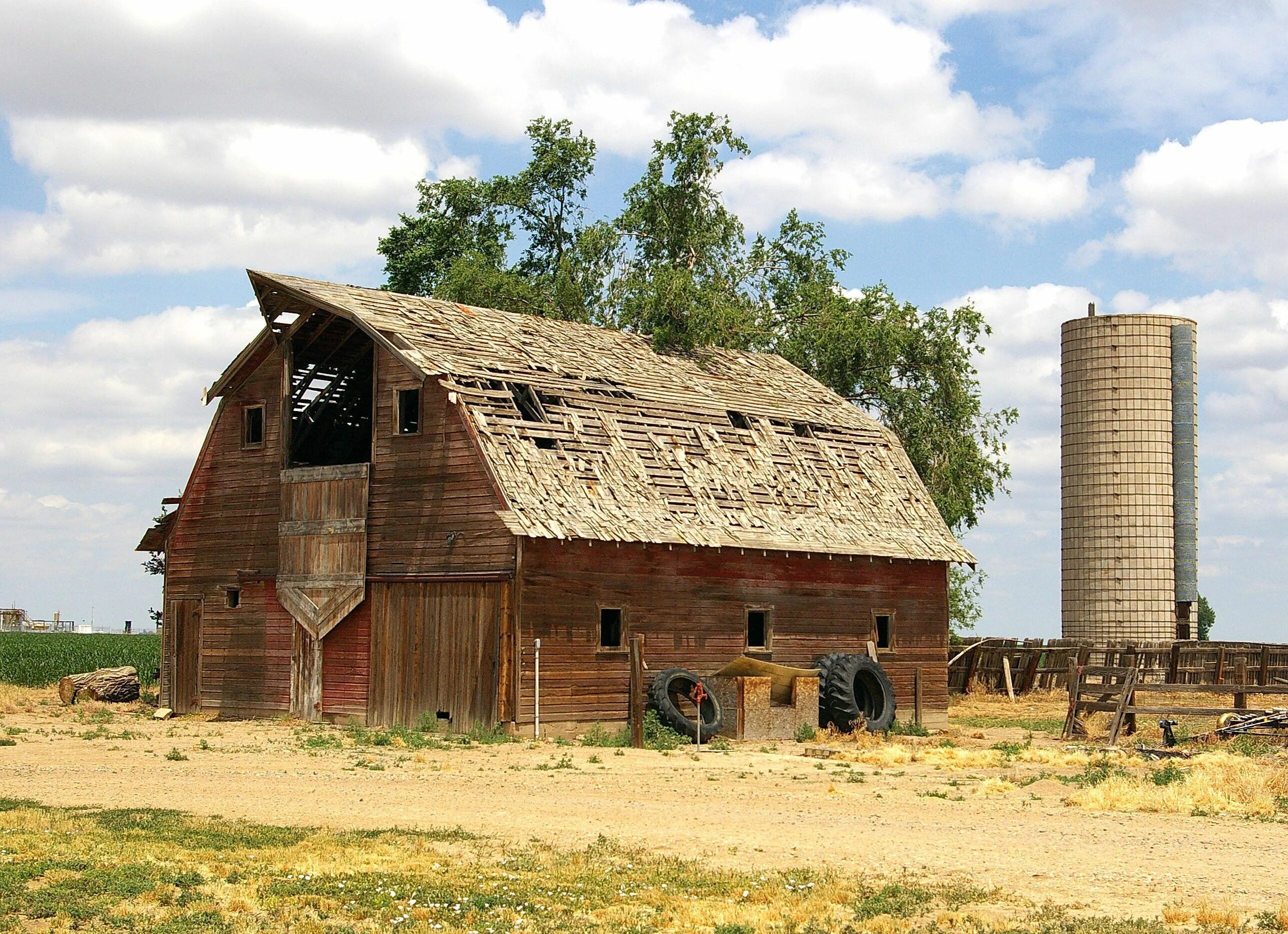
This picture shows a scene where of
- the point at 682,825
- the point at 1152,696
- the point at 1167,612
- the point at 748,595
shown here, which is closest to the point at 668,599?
the point at 748,595

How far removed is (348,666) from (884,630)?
12.6m

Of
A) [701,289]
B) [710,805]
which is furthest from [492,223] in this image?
[710,805]

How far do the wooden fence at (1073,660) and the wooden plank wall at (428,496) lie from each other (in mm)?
19686

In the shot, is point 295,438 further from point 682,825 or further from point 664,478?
point 682,825

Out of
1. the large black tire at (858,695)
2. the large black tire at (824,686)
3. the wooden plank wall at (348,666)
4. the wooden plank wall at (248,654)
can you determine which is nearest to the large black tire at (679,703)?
the large black tire at (824,686)

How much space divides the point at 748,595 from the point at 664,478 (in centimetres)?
314

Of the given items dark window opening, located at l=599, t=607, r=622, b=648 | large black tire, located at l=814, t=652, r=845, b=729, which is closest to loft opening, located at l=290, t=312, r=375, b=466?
dark window opening, located at l=599, t=607, r=622, b=648

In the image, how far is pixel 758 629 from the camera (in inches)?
1328

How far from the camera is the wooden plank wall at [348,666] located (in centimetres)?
3133

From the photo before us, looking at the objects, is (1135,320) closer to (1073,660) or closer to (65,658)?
(1073,660)

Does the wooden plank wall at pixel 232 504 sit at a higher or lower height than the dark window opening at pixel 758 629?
higher

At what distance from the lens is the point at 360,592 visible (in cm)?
3153

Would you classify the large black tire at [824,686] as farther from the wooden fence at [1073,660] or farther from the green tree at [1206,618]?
the green tree at [1206,618]

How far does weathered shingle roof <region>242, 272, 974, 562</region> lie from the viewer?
3027cm
